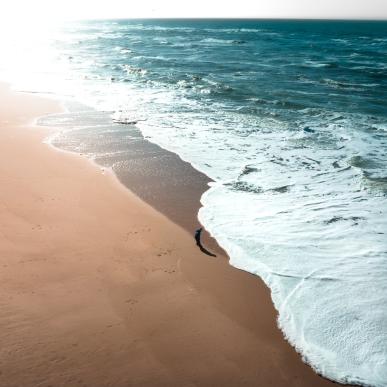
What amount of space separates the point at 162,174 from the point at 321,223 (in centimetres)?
412

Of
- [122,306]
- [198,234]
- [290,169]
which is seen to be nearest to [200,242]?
[198,234]

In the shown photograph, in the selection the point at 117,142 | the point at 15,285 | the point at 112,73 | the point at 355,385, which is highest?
the point at 112,73

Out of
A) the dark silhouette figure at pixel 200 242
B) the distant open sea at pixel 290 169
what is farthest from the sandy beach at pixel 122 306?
the distant open sea at pixel 290 169

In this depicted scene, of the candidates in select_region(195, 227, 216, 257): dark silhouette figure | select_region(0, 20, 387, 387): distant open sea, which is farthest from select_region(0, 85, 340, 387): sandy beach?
select_region(0, 20, 387, 387): distant open sea

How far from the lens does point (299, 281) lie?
614 cm

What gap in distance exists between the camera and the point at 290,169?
10.7m

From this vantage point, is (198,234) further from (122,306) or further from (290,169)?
(290,169)

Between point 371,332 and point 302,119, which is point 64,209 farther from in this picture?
point 302,119

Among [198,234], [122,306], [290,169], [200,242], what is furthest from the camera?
[290,169]

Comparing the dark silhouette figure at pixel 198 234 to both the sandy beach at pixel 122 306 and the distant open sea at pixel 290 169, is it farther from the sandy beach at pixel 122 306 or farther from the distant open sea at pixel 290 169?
the distant open sea at pixel 290 169

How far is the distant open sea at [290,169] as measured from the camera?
5.45 m

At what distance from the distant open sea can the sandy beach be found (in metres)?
0.52

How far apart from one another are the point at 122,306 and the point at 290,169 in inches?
262

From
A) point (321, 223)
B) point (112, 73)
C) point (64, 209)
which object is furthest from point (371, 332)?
point (112, 73)
